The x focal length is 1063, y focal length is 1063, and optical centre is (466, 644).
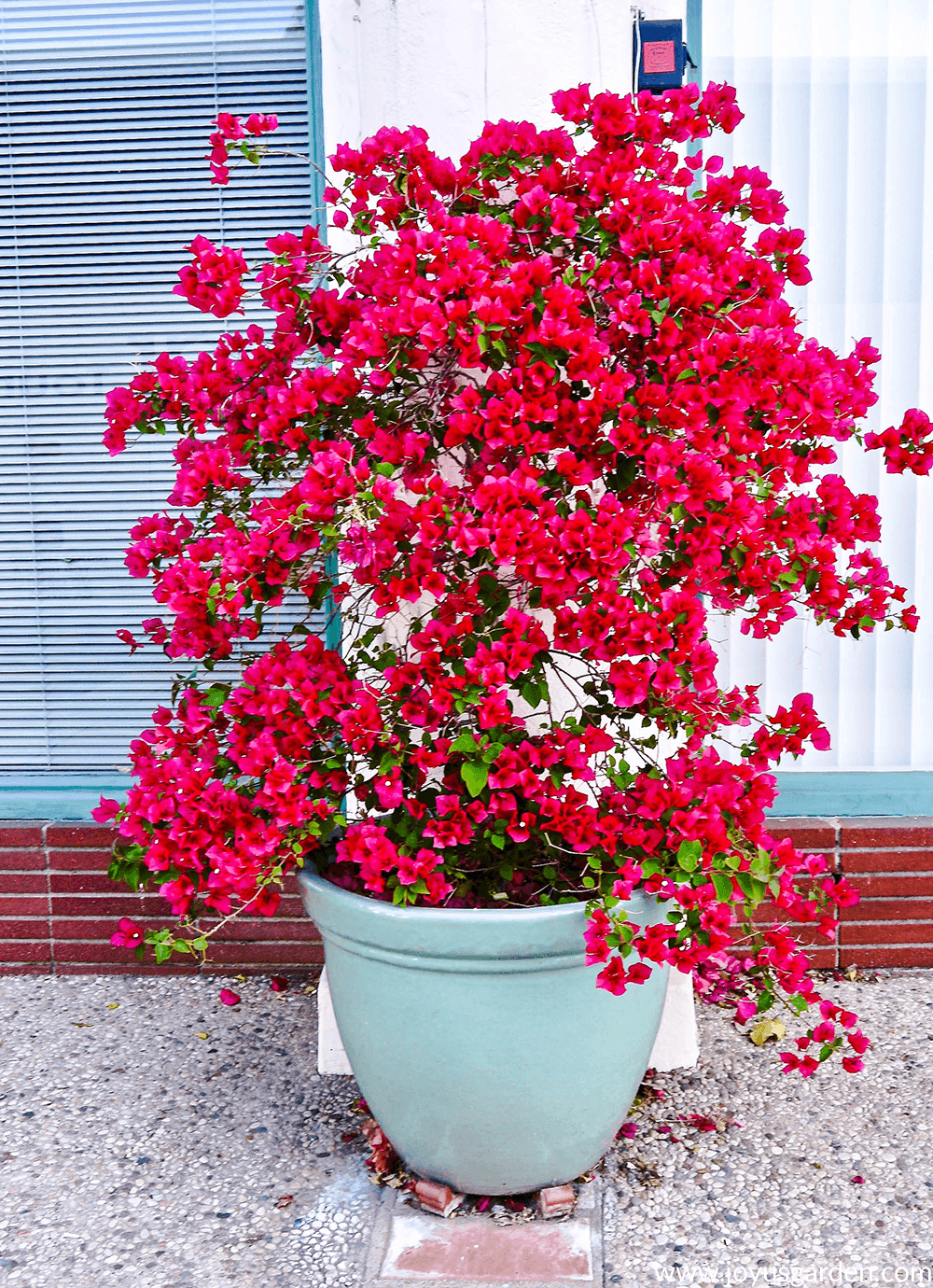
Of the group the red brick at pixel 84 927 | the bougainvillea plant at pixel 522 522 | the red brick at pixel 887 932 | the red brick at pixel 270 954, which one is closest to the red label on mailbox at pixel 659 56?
the bougainvillea plant at pixel 522 522

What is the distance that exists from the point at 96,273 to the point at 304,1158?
2.07 m

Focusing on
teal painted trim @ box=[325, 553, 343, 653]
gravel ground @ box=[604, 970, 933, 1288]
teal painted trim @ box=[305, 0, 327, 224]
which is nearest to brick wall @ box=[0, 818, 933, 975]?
gravel ground @ box=[604, 970, 933, 1288]

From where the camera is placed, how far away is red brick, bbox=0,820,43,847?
106 inches

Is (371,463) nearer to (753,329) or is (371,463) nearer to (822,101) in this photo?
(753,329)

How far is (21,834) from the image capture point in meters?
2.69

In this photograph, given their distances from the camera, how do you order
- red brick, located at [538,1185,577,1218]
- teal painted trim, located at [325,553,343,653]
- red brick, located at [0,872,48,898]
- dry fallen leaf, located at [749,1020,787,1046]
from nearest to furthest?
red brick, located at [538,1185,577,1218] → dry fallen leaf, located at [749,1020,787,1046] → teal painted trim, located at [325,553,343,653] → red brick, located at [0,872,48,898]

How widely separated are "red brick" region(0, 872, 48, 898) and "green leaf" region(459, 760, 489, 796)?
162cm

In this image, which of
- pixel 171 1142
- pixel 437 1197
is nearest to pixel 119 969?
pixel 171 1142

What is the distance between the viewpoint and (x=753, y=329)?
155 cm

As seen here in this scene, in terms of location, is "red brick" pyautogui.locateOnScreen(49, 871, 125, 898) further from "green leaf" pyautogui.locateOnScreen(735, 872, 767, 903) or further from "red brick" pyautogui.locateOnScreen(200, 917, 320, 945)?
"green leaf" pyautogui.locateOnScreen(735, 872, 767, 903)

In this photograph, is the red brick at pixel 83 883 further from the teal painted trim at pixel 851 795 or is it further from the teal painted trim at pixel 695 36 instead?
the teal painted trim at pixel 695 36

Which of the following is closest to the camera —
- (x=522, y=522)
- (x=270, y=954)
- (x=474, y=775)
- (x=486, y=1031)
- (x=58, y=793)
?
(x=522, y=522)

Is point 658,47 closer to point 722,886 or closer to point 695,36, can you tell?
point 695,36

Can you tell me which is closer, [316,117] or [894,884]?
[316,117]
